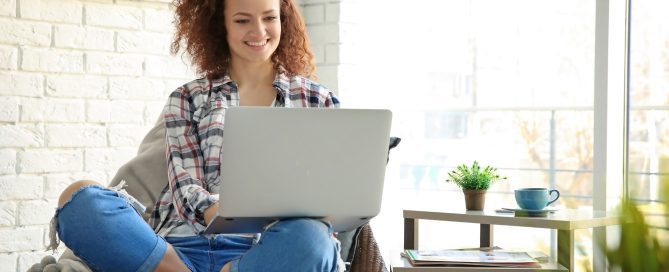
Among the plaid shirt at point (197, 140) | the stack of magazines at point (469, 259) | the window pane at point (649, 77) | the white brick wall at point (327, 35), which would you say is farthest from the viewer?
the white brick wall at point (327, 35)

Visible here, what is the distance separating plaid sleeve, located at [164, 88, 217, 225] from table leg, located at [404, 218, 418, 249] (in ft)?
2.69

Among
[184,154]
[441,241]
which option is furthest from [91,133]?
[441,241]

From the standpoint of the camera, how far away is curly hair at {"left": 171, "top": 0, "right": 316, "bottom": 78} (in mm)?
2426

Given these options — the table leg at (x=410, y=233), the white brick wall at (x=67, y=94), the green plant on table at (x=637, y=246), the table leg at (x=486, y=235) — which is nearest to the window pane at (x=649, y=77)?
the table leg at (x=486, y=235)

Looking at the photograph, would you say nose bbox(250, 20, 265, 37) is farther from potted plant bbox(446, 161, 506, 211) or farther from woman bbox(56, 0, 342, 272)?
potted plant bbox(446, 161, 506, 211)

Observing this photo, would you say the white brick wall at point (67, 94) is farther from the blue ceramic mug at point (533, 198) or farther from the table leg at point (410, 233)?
the blue ceramic mug at point (533, 198)

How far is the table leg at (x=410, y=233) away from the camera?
2.77 m

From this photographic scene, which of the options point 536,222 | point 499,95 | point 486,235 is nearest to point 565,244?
point 536,222

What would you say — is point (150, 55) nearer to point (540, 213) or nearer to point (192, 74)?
point (192, 74)

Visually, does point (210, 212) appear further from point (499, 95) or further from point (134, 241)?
point (499, 95)

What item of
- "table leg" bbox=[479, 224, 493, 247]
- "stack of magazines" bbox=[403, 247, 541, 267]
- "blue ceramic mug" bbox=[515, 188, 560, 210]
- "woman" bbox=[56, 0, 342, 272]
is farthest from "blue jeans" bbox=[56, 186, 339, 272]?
"table leg" bbox=[479, 224, 493, 247]

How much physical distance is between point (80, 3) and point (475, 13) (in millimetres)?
3220

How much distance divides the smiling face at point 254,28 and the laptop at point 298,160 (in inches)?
23.6

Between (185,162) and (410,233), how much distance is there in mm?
899
